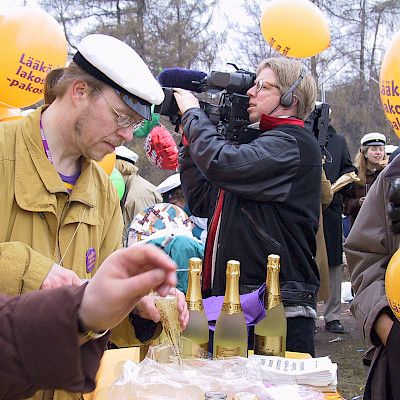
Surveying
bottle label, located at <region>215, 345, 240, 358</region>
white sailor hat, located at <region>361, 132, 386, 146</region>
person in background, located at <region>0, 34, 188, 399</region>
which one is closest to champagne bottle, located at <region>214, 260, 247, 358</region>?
bottle label, located at <region>215, 345, 240, 358</region>

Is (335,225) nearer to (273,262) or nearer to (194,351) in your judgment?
(273,262)

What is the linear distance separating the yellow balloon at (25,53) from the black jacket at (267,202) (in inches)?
47.3

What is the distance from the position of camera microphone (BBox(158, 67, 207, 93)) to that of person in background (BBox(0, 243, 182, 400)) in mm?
2189

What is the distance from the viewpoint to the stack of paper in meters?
1.77

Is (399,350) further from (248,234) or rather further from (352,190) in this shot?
(352,190)

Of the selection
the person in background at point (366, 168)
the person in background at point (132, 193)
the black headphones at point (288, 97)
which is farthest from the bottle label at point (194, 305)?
the person in background at point (366, 168)

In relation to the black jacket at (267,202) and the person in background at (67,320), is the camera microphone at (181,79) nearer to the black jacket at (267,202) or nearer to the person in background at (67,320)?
the black jacket at (267,202)

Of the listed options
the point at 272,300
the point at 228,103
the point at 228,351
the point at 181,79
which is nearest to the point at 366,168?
the point at 181,79

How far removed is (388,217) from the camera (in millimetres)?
2008

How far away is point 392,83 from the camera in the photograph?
2383 mm

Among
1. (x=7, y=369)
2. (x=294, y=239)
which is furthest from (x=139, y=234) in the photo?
(x=7, y=369)

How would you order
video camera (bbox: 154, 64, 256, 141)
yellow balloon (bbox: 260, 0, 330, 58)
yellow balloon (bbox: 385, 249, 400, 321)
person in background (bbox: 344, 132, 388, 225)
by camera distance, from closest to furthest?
yellow balloon (bbox: 385, 249, 400, 321) → video camera (bbox: 154, 64, 256, 141) → yellow balloon (bbox: 260, 0, 330, 58) → person in background (bbox: 344, 132, 388, 225)

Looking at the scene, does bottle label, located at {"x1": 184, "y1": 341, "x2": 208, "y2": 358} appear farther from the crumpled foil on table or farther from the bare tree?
the bare tree

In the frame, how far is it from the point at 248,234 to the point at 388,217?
2.06 ft
